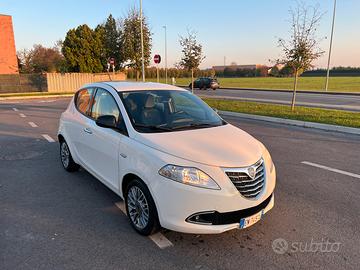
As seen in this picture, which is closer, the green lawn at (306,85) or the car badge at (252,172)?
the car badge at (252,172)

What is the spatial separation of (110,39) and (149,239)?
1418 inches

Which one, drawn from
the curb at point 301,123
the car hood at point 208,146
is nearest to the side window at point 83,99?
the car hood at point 208,146

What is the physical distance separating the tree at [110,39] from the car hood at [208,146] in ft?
110

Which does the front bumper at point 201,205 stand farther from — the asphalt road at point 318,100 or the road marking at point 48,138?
the asphalt road at point 318,100

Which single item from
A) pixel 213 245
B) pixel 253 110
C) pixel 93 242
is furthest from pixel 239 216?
pixel 253 110

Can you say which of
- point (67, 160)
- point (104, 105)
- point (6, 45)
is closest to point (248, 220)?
point (104, 105)

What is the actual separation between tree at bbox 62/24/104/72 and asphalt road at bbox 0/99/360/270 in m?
30.0

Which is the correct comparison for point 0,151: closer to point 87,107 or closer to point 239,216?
point 87,107

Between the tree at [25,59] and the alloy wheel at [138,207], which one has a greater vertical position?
the tree at [25,59]

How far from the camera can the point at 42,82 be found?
28109 mm

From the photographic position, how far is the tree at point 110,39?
115ft

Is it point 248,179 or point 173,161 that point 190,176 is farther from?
point 248,179

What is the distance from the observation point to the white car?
9.13ft

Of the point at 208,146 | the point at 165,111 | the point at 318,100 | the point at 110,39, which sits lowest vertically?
the point at 318,100
